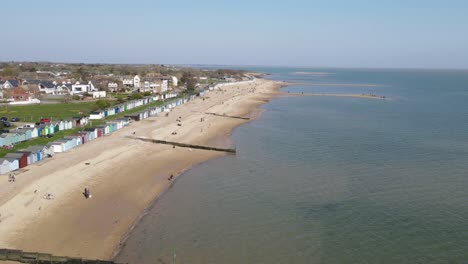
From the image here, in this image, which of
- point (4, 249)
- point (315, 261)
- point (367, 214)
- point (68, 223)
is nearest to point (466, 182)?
point (367, 214)

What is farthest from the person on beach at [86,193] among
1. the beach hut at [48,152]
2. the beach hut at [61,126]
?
the beach hut at [61,126]

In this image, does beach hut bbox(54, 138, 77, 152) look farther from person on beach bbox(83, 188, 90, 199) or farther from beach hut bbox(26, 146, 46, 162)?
person on beach bbox(83, 188, 90, 199)

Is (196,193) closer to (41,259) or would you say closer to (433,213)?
(41,259)

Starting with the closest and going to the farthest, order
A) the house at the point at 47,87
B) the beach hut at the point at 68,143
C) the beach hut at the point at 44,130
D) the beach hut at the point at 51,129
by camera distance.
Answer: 1. the beach hut at the point at 68,143
2. the beach hut at the point at 44,130
3. the beach hut at the point at 51,129
4. the house at the point at 47,87

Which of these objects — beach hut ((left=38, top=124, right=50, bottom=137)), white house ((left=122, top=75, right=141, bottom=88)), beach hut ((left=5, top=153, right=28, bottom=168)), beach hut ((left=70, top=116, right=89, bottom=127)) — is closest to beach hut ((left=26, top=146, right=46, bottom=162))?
beach hut ((left=5, top=153, right=28, bottom=168))

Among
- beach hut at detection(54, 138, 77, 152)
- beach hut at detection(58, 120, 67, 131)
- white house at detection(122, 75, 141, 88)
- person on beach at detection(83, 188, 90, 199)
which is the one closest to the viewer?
person on beach at detection(83, 188, 90, 199)

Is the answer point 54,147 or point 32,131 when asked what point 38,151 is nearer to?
point 54,147

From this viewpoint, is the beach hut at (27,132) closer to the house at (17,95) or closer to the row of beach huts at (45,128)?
the row of beach huts at (45,128)

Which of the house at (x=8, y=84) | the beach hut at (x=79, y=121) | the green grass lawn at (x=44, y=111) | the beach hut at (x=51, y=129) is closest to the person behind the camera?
the beach hut at (x=51, y=129)
